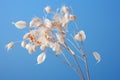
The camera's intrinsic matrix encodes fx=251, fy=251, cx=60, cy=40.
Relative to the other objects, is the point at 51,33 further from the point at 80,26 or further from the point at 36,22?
the point at 80,26

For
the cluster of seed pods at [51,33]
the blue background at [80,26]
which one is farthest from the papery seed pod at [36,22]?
the blue background at [80,26]

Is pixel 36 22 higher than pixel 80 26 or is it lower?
lower

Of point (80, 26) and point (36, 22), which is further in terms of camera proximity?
point (80, 26)

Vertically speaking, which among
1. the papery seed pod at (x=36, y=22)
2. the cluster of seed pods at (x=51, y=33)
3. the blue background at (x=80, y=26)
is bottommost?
the cluster of seed pods at (x=51, y=33)

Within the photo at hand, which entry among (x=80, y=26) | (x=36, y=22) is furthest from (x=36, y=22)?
(x=80, y=26)

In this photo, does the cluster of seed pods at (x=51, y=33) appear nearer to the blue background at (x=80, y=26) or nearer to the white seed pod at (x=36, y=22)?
the white seed pod at (x=36, y=22)

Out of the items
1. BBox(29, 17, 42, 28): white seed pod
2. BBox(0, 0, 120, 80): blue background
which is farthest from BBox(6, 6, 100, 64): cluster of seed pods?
BBox(0, 0, 120, 80): blue background

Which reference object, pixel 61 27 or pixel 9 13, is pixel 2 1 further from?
pixel 61 27

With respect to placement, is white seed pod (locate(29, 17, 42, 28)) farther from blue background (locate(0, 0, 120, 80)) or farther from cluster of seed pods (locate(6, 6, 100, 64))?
blue background (locate(0, 0, 120, 80))

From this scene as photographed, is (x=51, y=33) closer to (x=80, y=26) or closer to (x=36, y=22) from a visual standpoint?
(x=36, y=22)
